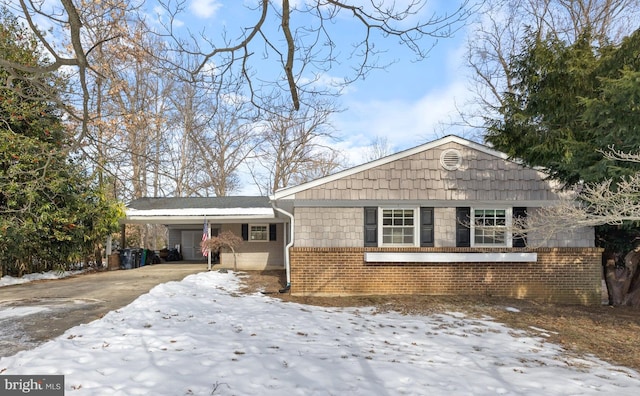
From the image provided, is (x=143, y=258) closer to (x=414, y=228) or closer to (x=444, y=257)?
(x=414, y=228)

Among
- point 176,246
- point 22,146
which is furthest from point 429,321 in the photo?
point 176,246

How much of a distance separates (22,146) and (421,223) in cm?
1140

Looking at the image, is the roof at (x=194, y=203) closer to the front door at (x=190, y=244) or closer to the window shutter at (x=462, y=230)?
the front door at (x=190, y=244)

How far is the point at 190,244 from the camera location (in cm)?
2097

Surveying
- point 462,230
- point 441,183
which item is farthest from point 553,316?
point 441,183

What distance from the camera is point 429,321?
725 cm

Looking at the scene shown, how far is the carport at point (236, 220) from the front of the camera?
15.2 m

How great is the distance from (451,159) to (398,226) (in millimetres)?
2231

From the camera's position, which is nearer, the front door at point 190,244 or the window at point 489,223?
the window at point 489,223

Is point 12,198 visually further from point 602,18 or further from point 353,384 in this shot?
point 602,18

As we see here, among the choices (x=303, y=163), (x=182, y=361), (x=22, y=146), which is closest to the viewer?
(x=182, y=361)

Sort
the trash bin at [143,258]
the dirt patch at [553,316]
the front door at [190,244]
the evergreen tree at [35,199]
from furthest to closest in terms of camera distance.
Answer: the front door at [190,244] → the trash bin at [143,258] → the evergreen tree at [35,199] → the dirt patch at [553,316]

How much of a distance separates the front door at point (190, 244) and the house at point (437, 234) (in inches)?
492

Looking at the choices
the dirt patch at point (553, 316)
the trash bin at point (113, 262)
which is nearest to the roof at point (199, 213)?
the trash bin at point (113, 262)
